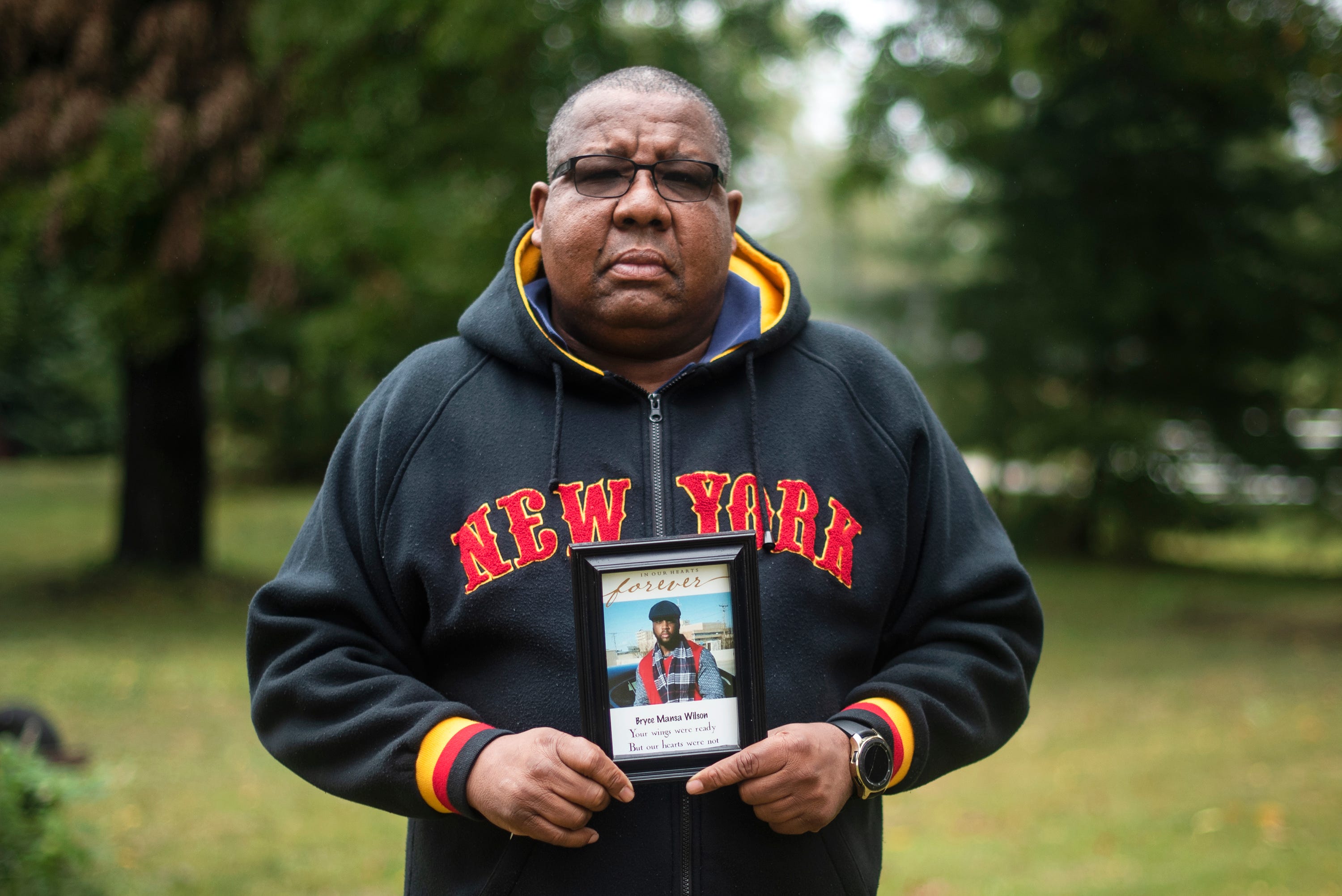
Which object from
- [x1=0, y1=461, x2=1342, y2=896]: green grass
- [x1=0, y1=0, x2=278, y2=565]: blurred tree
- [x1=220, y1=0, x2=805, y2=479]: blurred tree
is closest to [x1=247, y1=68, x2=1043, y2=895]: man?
[x1=0, y1=461, x2=1342, y2=896]: green grass

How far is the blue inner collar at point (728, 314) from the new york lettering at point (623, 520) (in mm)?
240

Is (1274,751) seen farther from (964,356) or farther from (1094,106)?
(964,356)

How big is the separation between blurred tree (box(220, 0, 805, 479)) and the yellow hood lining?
539 centimetres

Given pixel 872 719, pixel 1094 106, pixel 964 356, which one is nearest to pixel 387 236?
pixel 872 719

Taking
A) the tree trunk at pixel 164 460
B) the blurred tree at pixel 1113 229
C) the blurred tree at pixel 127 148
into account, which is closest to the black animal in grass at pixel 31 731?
the blurred tree at pixel 127 148

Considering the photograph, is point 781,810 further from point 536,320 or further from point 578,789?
point 536,320

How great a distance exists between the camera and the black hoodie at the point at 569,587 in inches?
78.8

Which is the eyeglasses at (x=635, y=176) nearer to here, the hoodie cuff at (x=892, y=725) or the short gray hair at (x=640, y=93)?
the short gray hair at (x=640, y=93)

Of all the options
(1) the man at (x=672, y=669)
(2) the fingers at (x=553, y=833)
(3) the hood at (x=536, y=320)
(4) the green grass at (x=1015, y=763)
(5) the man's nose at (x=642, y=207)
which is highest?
(5) the man's nose at (x=642, y=207)

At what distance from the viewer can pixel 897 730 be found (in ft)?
6.54

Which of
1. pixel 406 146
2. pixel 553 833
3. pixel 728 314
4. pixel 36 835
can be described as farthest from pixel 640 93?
pixel 406 146

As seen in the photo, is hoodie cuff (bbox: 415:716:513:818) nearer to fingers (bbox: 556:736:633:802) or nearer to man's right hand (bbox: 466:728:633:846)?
man's right hand (bbox: 466:728:633:846)

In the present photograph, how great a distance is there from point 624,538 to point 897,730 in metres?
0.53

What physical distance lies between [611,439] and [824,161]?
53.6 metres
